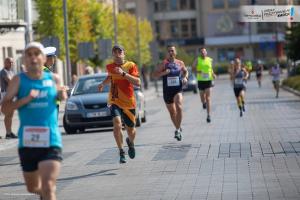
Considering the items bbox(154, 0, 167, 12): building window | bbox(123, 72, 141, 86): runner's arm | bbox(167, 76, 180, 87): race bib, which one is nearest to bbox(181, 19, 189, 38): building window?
bbox(154, 0, 167, 12): building window

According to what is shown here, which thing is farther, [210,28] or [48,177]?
[210,28]

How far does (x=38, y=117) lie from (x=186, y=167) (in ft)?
19.2

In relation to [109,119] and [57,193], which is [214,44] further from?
[57,193]

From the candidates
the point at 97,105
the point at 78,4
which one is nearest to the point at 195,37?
the point at 78,4

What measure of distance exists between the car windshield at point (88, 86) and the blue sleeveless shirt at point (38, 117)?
17.0 metres

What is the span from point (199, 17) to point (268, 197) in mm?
110619

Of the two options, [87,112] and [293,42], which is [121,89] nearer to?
[87,112]

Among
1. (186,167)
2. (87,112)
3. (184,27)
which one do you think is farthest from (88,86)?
(184,27)

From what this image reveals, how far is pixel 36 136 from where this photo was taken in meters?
8.54

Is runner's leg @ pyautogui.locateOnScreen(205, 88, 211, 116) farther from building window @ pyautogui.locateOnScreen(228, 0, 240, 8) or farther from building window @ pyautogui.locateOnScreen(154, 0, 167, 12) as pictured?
building window @ pyautogui.locateOnScreen(154, 0, 167, 12)

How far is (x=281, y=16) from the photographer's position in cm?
2312

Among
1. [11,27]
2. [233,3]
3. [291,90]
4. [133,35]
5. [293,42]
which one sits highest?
[233,3]

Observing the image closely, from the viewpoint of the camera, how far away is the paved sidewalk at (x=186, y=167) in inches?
458

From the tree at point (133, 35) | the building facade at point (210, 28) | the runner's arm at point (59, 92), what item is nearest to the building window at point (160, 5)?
the building facade at point (210, 28)
